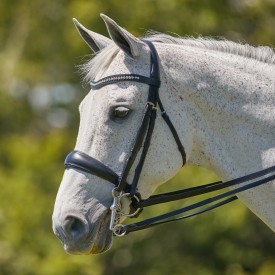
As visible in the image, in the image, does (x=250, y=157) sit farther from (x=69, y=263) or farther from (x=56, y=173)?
(x=56, y=173)

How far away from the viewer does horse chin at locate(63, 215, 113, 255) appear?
18.2 ft

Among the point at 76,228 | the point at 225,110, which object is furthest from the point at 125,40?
the point at 76,228

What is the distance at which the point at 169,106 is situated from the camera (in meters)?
5.79

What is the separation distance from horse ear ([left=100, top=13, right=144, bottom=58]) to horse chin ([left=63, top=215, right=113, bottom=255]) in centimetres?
113

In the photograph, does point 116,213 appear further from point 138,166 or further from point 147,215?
point 147,215

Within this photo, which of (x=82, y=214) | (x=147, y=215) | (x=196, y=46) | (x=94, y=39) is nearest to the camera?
(x=82, y=214)

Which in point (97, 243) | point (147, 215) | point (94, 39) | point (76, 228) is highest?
point (94, 39)

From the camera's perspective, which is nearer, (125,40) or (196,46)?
(125,40)

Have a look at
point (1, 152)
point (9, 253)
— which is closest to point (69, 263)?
point (9, 253)

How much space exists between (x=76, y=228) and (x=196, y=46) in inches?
62.8

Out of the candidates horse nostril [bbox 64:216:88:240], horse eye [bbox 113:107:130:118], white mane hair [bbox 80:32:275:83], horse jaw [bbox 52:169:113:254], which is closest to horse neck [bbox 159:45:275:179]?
white mane hair [bbox 80:32:275:83]

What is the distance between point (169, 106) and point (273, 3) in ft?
36.7

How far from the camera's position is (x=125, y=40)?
580 centimetres

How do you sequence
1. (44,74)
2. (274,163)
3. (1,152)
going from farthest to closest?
(44,74), (1,152), (274,163)
